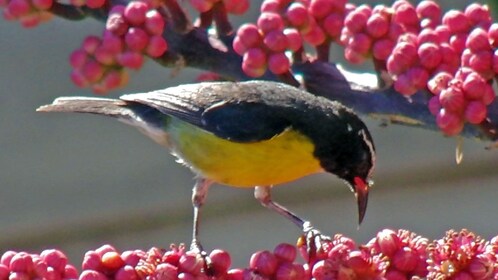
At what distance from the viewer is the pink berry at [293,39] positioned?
9.12 feet

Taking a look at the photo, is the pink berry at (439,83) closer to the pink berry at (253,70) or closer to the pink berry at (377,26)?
the pink berry at (377,26)

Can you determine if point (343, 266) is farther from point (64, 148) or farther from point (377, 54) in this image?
point (64, 148)

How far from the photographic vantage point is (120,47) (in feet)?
9.36

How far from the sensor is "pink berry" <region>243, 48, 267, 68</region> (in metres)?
2.77

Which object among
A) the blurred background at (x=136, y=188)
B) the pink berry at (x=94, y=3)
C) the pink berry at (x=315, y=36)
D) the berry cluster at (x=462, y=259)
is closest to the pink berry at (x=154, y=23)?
the pink berry at (x=94, y=3)

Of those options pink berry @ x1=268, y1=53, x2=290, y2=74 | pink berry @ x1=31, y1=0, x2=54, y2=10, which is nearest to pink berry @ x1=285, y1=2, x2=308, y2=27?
pink berry @ x1=268, y1=53, x2=290, y2=74

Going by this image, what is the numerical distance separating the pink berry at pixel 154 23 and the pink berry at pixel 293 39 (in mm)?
302

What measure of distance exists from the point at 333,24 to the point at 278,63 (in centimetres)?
24

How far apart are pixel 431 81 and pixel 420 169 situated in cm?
352

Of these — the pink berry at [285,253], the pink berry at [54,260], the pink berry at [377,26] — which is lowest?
the pink berry at [285,253]

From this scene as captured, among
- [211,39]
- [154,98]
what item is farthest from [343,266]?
[154,98]

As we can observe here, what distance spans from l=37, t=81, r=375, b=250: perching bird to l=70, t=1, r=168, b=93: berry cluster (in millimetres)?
420

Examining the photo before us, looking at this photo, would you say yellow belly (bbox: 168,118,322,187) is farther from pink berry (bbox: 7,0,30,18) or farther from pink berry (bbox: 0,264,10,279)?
pink berry (bbox: 0,264,10,279)

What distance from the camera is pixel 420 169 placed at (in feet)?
19.9
